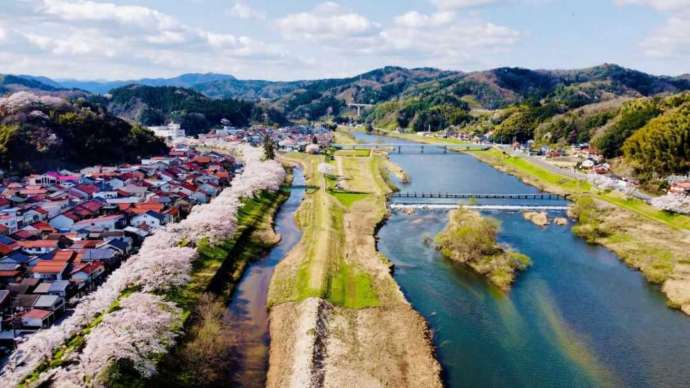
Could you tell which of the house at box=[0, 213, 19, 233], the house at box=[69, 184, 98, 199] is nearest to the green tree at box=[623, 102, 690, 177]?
the house at box=[69, 184, 98, 199]

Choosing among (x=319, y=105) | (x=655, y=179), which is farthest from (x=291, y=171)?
(x=319, y=105)

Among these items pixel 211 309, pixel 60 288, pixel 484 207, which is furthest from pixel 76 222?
pixel 484 207

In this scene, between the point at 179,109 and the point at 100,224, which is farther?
the point at 179,109

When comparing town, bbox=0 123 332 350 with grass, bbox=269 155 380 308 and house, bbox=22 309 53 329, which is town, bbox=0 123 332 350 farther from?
grass, bbox=269 155 380 308

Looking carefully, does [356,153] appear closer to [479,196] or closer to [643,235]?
[479,196]

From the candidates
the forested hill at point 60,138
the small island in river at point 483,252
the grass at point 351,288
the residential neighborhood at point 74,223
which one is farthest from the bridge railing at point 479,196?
the forested hill at point 60,138

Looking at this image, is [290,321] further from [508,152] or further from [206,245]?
[508,152]
